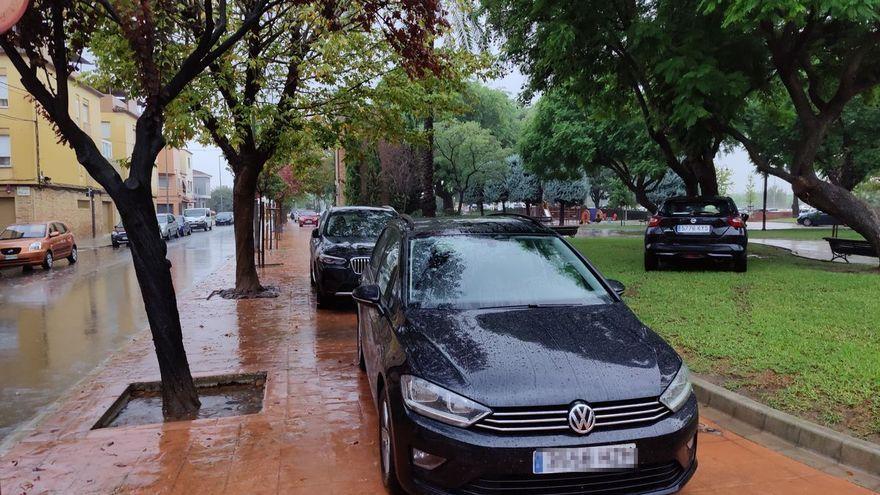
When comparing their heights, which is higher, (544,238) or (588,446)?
(544,238)

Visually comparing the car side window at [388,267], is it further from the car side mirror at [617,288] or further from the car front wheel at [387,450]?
the car side mirror at [617,288]

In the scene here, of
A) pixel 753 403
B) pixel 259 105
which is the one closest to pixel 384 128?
pixel 259 105

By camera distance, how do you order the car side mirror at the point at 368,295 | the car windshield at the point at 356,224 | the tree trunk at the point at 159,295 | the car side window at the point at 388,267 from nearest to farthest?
the car side mirror at the point at 368,295 → the car side window at the point at 388,267 → the tree trunk at the point at 159,295 → the car windshield at the point at 356,224

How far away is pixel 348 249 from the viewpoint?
957 centimetres

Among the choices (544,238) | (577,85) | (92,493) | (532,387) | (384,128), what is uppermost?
(577,85)

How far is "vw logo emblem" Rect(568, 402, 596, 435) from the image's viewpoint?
2.78 m

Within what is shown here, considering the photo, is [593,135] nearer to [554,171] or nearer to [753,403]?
[554,171]

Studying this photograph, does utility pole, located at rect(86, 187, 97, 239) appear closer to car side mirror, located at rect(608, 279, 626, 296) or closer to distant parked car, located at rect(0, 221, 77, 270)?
distant parked car, located at rect(0, 221, 77, 270)

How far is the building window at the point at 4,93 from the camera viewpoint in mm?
31391

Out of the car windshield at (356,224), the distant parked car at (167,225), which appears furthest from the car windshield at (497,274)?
the distant parked car at (167,225)

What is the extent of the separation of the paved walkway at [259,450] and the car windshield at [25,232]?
48.5ft

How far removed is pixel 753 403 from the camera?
4555 mm

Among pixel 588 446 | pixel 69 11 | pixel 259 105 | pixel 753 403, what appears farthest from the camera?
pixel 259 105

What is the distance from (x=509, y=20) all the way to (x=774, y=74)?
20.7 ft
